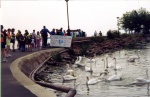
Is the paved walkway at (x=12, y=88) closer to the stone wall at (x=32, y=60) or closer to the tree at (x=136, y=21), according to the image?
the stone wall at (x=32, y=60)

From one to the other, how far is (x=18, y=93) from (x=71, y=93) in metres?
1.59

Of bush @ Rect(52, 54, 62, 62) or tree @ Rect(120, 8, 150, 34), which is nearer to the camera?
bush @ Rect(52, 54, 62, 62)

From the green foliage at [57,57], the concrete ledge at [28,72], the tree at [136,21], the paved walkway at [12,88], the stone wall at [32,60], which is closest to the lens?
the paved walkway at [12,88]

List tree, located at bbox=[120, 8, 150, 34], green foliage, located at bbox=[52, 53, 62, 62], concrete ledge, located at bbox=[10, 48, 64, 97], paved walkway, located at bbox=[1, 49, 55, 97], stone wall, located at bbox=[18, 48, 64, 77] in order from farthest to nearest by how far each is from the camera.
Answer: tree, located at bbox=[120, 8, 150, 34] < green foliage, located at bbox=[52, 53, 62, 62] < stone wall, located at bbox=[18, 48, 64, 77] < concrete ledge, located at bbox=[10, 48, 64, 97] < paved walkway, located at bbox=[1, 49, 55, 97]


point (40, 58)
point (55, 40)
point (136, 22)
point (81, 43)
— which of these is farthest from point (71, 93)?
point (136, 22)

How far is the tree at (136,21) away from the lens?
88.9 meters

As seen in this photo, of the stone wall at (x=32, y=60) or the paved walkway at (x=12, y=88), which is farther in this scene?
the stone wall at (x=32, y=60)

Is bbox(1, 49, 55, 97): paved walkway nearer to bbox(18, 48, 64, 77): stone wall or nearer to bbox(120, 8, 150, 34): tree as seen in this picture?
bbox(18, 48, 64, 77): stone wall

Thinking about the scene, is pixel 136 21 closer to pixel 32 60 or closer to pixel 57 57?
pixel 57 57

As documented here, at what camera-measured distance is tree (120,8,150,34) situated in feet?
292

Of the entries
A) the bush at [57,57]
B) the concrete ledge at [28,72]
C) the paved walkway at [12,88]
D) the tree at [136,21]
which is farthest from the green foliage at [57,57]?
the tree at [136,21]

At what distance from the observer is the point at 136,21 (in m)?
88.9

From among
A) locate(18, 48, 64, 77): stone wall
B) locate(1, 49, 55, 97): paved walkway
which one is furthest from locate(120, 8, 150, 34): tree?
locate(1, 49, 55, 97): paved walkway

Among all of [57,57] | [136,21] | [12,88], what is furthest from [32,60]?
[136,21]
